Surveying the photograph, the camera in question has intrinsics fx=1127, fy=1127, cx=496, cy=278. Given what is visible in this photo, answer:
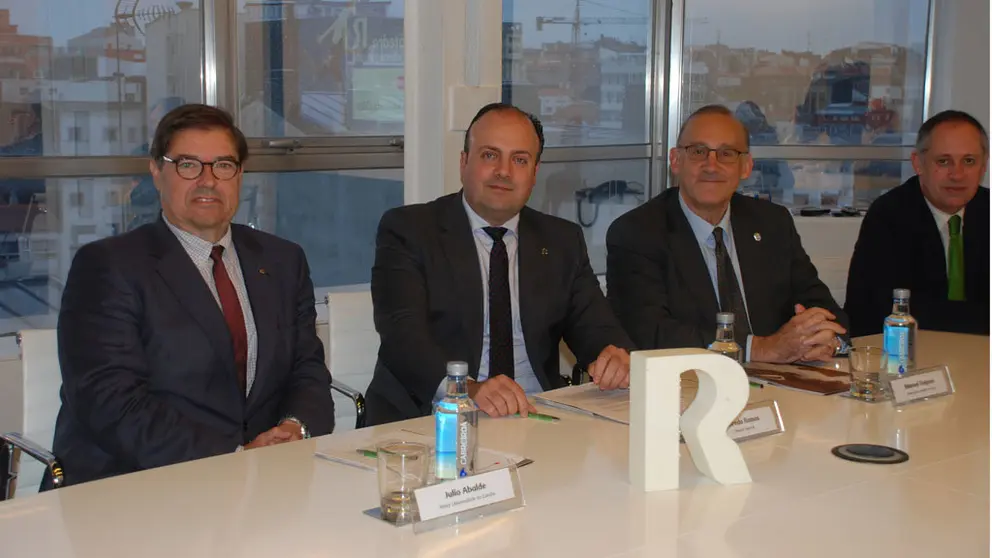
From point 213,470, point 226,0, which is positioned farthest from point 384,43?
point 213,470

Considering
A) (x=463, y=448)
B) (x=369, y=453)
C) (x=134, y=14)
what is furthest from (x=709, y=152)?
(x=134, y=14)

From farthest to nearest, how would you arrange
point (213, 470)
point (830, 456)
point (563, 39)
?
point (563, 39) → point (830, 456) → point (213, 470)

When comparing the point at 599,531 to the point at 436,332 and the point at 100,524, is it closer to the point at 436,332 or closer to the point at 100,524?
the point at 100,524

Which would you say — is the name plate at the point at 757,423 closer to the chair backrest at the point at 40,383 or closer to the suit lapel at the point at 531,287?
the suit lapel at the point at 531,287

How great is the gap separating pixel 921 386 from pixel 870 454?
58 cm

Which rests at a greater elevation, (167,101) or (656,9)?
(656,9)

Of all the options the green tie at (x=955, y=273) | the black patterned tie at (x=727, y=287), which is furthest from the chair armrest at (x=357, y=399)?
the green tie at (x=955, y=273)

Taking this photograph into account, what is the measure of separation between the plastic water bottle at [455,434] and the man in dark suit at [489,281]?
1.20 meters

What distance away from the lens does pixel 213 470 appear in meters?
2.05

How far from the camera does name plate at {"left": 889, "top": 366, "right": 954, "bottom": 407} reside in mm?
2662

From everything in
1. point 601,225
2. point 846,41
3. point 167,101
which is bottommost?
point 601,225

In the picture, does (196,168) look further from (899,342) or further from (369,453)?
(899,342)

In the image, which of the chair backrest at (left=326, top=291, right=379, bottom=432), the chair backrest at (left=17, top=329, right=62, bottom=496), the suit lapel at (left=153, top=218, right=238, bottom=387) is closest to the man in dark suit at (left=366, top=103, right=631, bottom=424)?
the chair backrest at (left=326, top=291, right=379, bottom=432)

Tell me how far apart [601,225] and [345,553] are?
17.2 feet
